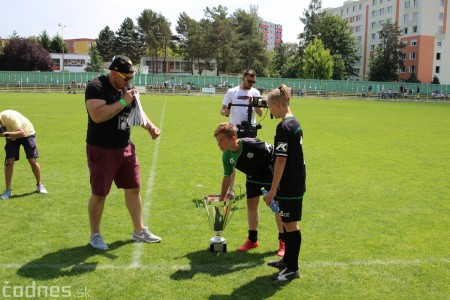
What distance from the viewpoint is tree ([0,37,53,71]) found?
81625mm

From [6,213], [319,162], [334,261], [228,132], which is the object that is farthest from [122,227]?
[319,162]

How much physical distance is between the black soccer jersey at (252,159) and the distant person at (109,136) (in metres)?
0.97

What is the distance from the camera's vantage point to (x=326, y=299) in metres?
4.16

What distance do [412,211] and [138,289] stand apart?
475cm

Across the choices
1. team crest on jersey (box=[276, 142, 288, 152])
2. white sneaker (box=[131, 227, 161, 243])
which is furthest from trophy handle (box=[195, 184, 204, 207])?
team crest on jersey (box=[276, 142, 288, 152])

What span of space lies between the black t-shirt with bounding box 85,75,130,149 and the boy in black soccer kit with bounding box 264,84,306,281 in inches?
68.0

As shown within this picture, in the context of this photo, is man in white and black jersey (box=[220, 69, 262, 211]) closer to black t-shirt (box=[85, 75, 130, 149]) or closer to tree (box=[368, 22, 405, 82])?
black t-shirt (box=[85, 75, 130, 149])

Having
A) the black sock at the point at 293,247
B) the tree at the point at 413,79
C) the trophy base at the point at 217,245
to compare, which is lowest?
the trophy base at the point at 217,245

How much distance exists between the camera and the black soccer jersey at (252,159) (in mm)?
4859

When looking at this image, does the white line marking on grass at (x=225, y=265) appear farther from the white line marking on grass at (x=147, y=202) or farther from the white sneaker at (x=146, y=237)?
the white sneaker at (x=146, y=237)

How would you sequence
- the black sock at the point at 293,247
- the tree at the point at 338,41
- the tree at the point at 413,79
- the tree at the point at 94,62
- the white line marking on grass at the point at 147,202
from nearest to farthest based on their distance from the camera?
the black sock at the point at 293,247 < the white line marking on grass at the point at 147,202 < the tree at the point at 413,79 < the tree at the point at 94,62 < the tree at the point at 338,41

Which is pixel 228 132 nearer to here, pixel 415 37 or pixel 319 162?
pixel 319 162

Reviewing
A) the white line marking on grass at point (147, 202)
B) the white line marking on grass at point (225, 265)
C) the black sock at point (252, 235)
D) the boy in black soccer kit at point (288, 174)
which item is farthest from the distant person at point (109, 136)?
the boy in black soccer kit at point (288, 174)

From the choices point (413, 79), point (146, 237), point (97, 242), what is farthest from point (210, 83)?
point (97, 242)
